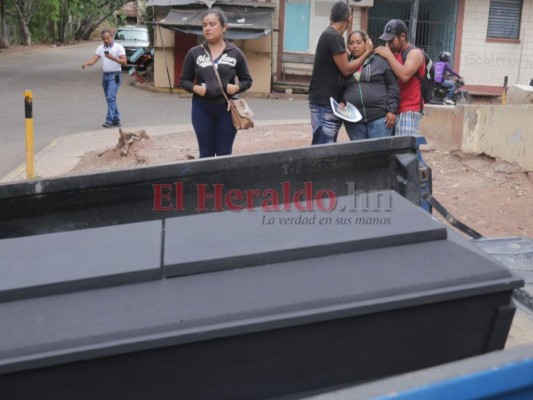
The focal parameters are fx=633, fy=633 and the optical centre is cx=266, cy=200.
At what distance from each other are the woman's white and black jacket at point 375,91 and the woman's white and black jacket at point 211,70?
1.03 meters

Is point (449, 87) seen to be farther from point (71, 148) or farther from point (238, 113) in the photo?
point (238, 113)

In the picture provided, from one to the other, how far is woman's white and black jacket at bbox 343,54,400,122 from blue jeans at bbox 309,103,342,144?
0.82 ft

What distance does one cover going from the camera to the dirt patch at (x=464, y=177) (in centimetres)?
608

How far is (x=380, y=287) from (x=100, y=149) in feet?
28.9

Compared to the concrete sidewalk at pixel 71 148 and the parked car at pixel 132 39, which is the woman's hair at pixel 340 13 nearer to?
the concrete sidewalk at pixel 71 148

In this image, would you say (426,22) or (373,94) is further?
(426,22)

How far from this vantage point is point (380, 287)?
1.86 meters

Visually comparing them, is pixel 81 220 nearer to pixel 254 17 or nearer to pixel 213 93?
pixel 213 93

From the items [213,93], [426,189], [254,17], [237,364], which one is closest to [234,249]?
[237,364]

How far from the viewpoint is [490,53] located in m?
19.9

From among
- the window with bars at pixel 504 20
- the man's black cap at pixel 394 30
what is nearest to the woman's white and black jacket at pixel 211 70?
the man's black cap at pixel 394 30

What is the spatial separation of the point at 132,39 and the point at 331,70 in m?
24.1

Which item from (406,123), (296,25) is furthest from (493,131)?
(296,25)
